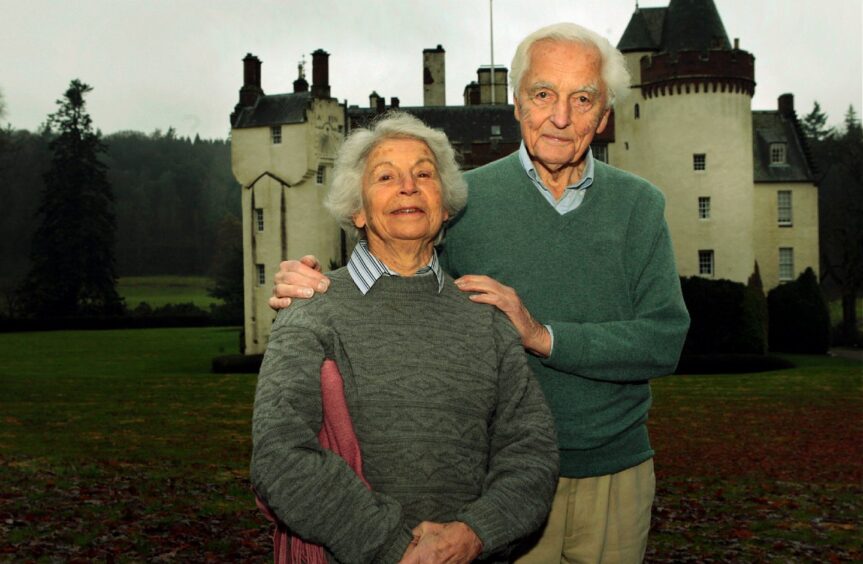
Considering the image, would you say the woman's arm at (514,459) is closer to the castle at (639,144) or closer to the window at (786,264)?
the castle at (639,144)

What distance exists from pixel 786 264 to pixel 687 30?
39.2ft

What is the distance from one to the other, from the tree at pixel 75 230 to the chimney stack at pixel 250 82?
22871 millimetres

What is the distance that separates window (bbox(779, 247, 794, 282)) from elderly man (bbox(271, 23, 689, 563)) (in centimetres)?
4169

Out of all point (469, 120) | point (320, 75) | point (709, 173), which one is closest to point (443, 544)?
point (709, 173)

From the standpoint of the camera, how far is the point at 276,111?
130ft

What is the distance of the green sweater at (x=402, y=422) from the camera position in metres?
2.77

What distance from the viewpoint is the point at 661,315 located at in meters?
3.52

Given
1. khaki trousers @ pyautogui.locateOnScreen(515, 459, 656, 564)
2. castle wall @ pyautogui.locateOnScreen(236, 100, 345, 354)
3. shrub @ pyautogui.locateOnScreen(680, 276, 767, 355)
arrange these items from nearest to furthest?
1. khaki trousers @ pyautogui.locateOnScreen(515, 459, 656, 564)
2. shrub @ pyautogui.locateOnScreen(680, 276, 767, 355)
3. castle wall @ pyautogui.locateOnScreen(236, 100, 345, 354)

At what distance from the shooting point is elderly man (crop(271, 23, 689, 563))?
348cm

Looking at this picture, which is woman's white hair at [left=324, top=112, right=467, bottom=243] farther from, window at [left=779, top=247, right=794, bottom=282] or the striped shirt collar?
window at [left=779, top=247, right=794, bottom=282]

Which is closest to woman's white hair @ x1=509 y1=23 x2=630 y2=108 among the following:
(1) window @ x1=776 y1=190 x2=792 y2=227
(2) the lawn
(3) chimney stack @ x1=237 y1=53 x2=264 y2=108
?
(2) the lawn

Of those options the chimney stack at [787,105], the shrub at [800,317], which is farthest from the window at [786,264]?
the chimney stack at [787,105]

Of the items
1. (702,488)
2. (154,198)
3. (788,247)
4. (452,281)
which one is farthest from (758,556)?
(154,198)

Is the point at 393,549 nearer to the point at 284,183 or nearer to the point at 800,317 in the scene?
the point at 284,183
